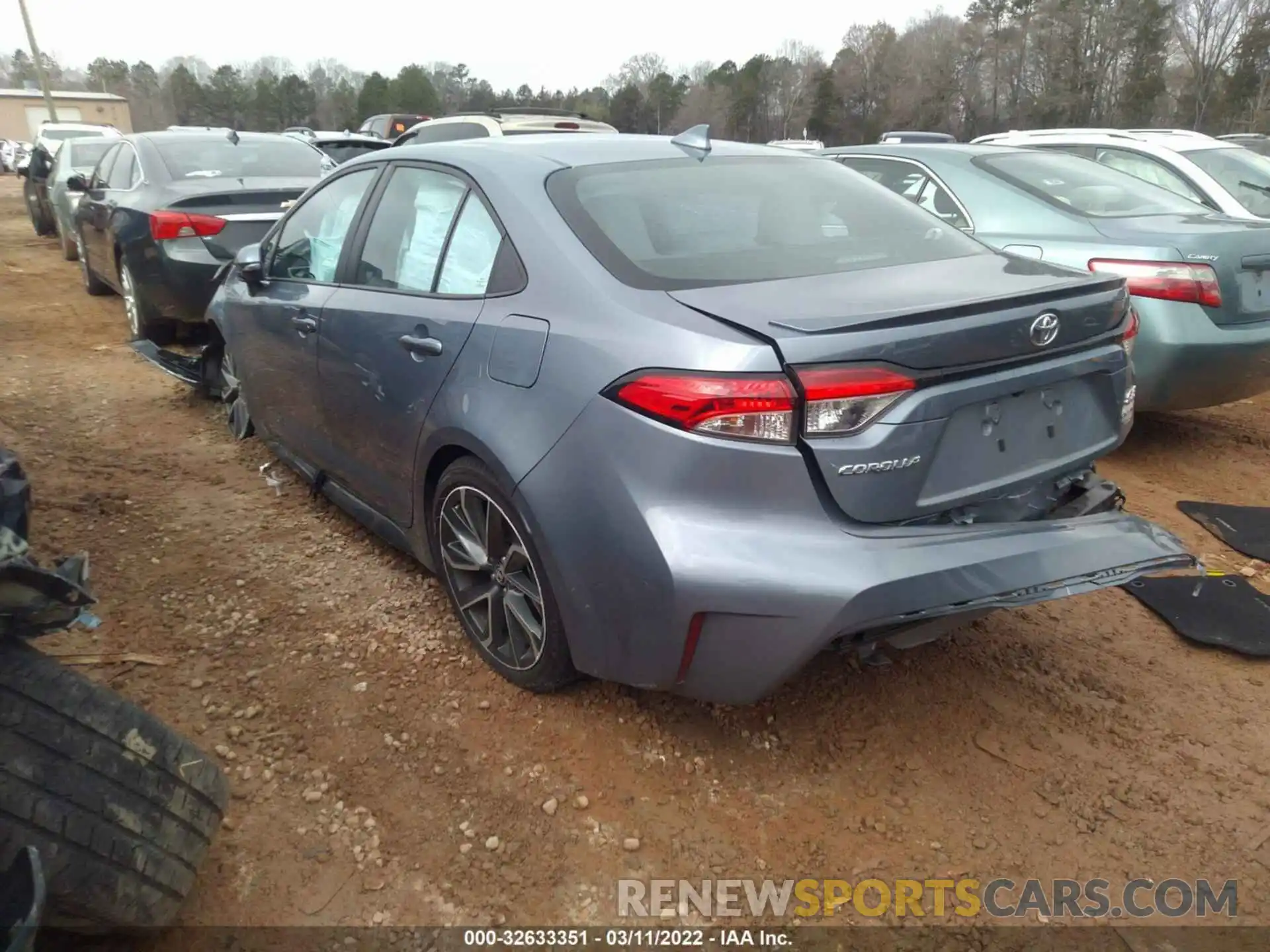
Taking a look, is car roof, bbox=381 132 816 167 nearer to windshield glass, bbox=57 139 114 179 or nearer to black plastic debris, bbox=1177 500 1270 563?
black plastic debris, bbox=1177 500 1270 563

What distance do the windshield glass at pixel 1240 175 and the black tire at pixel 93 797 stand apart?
25.2ft

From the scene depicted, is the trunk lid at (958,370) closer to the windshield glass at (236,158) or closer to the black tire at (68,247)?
the windshield glass at (236,158)

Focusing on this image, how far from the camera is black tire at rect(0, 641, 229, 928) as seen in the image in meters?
1.68

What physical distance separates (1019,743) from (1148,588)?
1283 millimetres

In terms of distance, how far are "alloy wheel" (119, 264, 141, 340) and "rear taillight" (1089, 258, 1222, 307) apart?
21.0 feet

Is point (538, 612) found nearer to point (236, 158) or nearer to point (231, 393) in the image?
point (231, 393)

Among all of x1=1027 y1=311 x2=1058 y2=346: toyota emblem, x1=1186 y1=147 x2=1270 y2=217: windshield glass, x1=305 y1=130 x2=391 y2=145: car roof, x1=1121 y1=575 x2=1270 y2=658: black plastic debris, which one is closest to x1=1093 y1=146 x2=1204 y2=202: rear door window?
x1=1186 y1=147 x2=1270 y2=217: windshield glass

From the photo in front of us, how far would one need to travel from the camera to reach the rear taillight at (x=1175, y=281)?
4.34 meters

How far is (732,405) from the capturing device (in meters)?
2.07

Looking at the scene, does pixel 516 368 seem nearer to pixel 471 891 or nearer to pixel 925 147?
pixel 471 891

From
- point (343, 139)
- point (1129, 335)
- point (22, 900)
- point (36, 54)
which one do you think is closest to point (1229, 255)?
point (1129, 335)

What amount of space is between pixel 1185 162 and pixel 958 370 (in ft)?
19.9

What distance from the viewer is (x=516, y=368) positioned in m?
2.50

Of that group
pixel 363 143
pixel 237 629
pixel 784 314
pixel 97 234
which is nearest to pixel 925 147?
pixel 784 314
